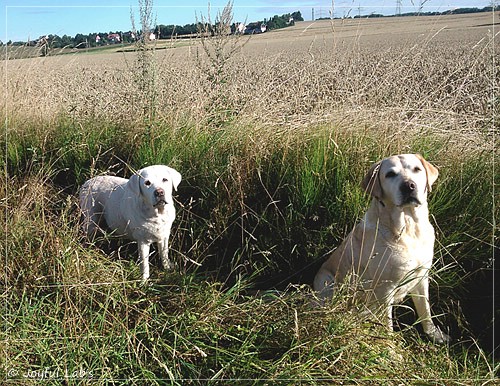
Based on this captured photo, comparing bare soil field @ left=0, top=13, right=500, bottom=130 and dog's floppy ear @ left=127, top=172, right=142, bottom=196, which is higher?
bare soil field @ left=0, top=13, right=500, bottom=130

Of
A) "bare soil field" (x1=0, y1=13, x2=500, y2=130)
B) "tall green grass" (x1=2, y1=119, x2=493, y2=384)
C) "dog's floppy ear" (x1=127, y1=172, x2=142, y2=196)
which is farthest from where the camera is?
"bare soil field" (x1=0, y1=13, x2=500, y2=130)

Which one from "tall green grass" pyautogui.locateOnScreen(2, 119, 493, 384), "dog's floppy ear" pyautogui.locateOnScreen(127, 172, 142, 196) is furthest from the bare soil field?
"dog's floppy ear" pyautogui.locateOnScreen(127, 172, 142, 196)

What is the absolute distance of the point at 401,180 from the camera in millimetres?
2764

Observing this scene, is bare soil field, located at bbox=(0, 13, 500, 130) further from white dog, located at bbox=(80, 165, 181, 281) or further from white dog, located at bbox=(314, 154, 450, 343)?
white dog, located at bbox=(314, 154, 450, 343)

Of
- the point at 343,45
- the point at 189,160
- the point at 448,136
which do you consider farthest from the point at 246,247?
the point at 343,45

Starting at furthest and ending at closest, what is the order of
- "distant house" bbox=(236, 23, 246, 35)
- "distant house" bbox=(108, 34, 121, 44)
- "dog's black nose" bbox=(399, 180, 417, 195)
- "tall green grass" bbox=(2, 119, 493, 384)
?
"distant house" bbox=(108, 34, 121, 44) < "distant house" bbox=(236, 23, 246, 35) < "dog's black nose" bbox=(399, 180, 417, 195) < "tall green grass" bbox=(2, 119, 493, 384)

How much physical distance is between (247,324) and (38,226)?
5.35 ft

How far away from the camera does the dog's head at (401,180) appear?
9.03ft

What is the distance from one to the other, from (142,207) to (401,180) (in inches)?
71.0

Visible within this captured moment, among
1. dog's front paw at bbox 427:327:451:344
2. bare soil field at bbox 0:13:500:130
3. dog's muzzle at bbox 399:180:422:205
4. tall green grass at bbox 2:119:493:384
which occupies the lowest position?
dog's front paw at bbox 427:327:451:344

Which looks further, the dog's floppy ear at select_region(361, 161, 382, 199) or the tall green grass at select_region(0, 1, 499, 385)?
the dog's floppy ear at select_region(361, 161, 382, 199)

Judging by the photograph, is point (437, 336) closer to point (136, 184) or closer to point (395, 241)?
point (395, 241)

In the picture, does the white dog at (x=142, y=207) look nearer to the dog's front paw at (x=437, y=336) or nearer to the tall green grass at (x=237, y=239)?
the tall green grass at (x=237, y=239)

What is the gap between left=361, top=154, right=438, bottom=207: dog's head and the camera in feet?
9.03
